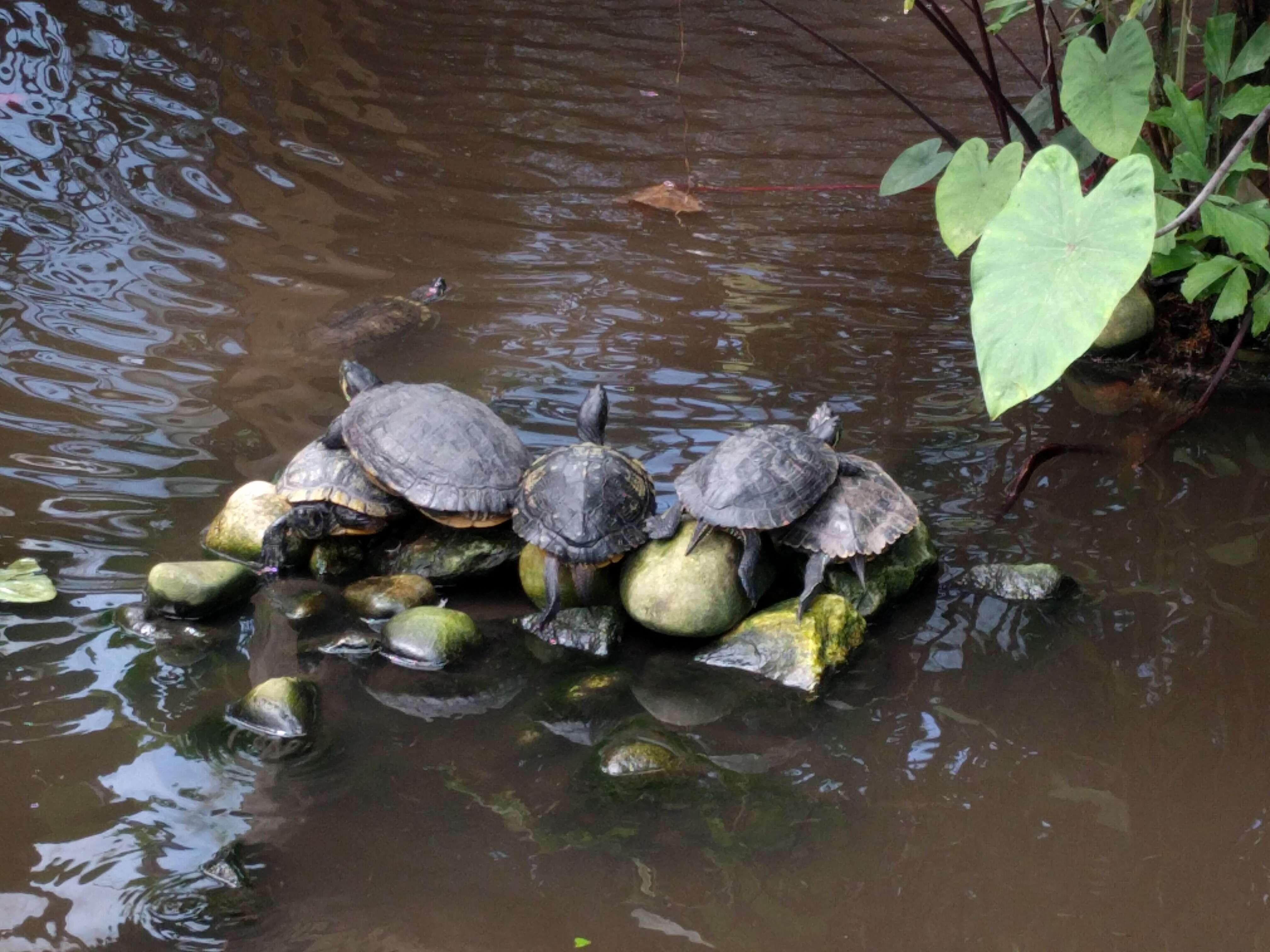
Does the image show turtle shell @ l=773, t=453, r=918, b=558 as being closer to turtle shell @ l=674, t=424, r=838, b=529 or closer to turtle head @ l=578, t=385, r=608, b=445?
turtle shell @ l=674, t=424, r=838, b=529

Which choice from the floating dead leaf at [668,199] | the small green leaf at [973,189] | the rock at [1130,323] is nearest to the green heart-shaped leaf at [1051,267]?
the small green leaf at [973,189]

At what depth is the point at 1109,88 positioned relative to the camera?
297cm

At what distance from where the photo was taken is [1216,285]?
4.53 meters

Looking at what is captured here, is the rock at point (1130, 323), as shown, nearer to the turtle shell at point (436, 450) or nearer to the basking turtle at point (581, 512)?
the basking turtle at point (581, 512)

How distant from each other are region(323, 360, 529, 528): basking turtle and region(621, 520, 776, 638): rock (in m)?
0.53

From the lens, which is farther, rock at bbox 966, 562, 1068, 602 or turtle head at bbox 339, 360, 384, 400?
turtle head at bbox 339, 360, 384, 400

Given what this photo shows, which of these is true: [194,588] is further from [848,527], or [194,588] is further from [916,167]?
[916,167]

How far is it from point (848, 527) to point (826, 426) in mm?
532

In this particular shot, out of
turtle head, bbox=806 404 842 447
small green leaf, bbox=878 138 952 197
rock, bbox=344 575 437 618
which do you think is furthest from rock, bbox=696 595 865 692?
small green leaf, bbox=878 138 952 197

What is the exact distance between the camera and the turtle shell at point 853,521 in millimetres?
3523

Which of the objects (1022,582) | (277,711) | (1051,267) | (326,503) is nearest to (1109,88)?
(1051,267)

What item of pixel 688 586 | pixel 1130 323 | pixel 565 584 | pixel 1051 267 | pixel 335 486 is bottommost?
pixel 565 584

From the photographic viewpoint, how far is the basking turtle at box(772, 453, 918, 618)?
351 centimetres

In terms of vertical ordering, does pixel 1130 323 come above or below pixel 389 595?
above
